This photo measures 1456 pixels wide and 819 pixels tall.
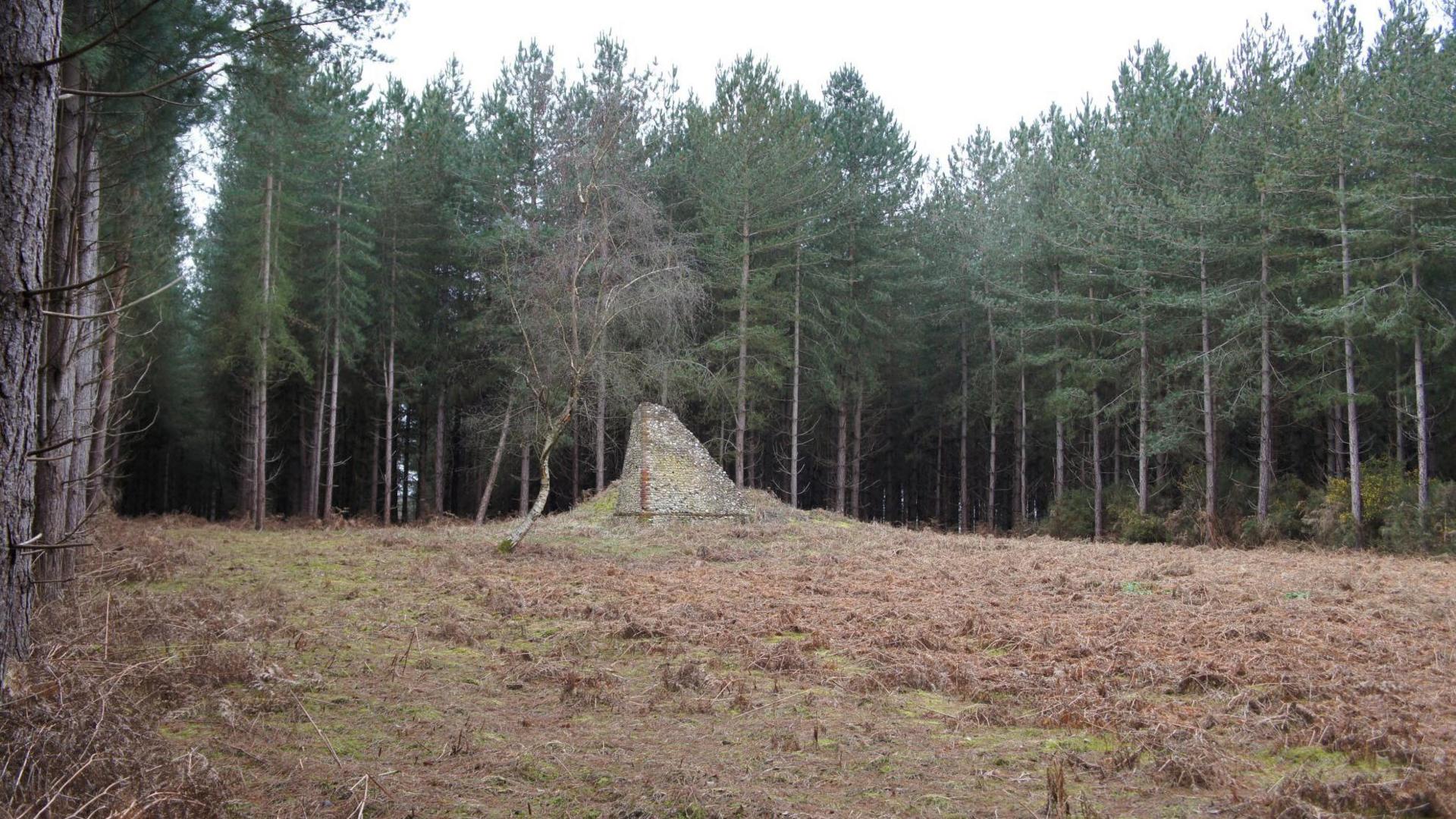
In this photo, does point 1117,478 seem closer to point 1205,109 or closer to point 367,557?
point 1205,109

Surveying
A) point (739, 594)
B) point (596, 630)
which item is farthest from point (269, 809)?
point (739, 594)

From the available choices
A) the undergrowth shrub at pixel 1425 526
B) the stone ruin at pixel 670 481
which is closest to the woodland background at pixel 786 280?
the undergrowth shrub at pixel 1425 526

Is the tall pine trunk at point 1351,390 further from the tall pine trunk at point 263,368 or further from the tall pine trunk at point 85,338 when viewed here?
the tall pine trunk at point 263,368

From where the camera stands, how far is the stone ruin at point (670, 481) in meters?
17.5

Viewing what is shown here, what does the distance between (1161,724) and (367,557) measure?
10.3 metres

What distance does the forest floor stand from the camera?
3.31m

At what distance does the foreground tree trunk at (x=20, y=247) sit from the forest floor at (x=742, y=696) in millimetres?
680

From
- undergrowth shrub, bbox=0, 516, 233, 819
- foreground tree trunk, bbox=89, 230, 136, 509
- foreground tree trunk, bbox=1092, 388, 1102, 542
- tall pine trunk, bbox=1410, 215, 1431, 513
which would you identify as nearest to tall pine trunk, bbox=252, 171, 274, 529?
foreground tree trunk, bbox=89, 230, 136, 509

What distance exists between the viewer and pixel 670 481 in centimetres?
1798

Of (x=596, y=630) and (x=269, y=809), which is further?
(x=596, y=630)

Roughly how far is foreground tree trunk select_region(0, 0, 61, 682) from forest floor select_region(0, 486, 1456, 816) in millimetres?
680

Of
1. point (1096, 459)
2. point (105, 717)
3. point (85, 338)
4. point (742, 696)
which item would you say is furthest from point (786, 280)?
point (105, 717)

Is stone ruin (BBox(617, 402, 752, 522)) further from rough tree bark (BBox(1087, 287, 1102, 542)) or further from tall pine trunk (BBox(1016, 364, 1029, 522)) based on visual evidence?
tall pine trunk (BBox(1016, 364, 1029, 522))

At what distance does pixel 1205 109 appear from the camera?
2305 cm
